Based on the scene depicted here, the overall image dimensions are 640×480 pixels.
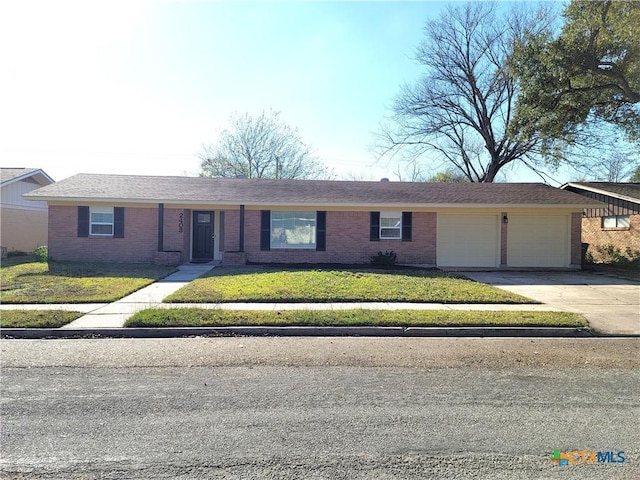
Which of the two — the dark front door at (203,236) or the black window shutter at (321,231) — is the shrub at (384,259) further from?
the dark front door at (203,236)

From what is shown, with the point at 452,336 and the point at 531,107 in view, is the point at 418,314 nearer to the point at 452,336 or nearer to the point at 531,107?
the point at 452,336

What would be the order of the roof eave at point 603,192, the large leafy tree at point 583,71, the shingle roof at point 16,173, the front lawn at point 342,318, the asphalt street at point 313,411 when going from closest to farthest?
the asphalt street at point 313,411 < the front lawn at point 342,318 < the large leafy tree at point 583,71 < the roof eave at point 603,192 < the shingle roof at point 16,173

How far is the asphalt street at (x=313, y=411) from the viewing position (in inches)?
120

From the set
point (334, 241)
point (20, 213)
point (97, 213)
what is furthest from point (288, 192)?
point (20, 213)

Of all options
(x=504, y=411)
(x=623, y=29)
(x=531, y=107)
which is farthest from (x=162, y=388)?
(x=531, y=107)

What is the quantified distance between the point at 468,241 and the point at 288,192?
7.76 meters

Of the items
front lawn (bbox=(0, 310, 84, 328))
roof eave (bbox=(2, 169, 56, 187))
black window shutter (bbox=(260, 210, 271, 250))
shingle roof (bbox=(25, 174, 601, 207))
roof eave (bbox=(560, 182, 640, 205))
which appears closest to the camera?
front lawn (bbox=(0, 310, 84, 328))

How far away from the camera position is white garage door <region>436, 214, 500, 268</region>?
17.0 meters

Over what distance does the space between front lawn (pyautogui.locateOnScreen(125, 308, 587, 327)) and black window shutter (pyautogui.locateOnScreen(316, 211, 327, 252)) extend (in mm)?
8472

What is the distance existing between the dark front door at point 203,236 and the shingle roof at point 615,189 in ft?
62.5

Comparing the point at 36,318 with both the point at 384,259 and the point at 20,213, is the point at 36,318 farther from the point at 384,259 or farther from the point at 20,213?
the point at 20,213

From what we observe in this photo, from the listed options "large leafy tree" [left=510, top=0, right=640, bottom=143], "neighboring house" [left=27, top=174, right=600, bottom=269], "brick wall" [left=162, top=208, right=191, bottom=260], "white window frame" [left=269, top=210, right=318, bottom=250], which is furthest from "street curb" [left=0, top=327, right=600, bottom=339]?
"large leafy tree" [left=510, top=0, right=640, bottom=143]

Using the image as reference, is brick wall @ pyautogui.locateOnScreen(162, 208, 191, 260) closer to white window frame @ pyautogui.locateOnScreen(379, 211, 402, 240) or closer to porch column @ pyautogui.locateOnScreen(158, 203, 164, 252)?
porch column @ pyautogui.locateOnScreen(158, 203, 164, 252)

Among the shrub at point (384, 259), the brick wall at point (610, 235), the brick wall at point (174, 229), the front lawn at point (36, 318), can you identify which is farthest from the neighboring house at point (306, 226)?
the front lawn at point (36, 318)
